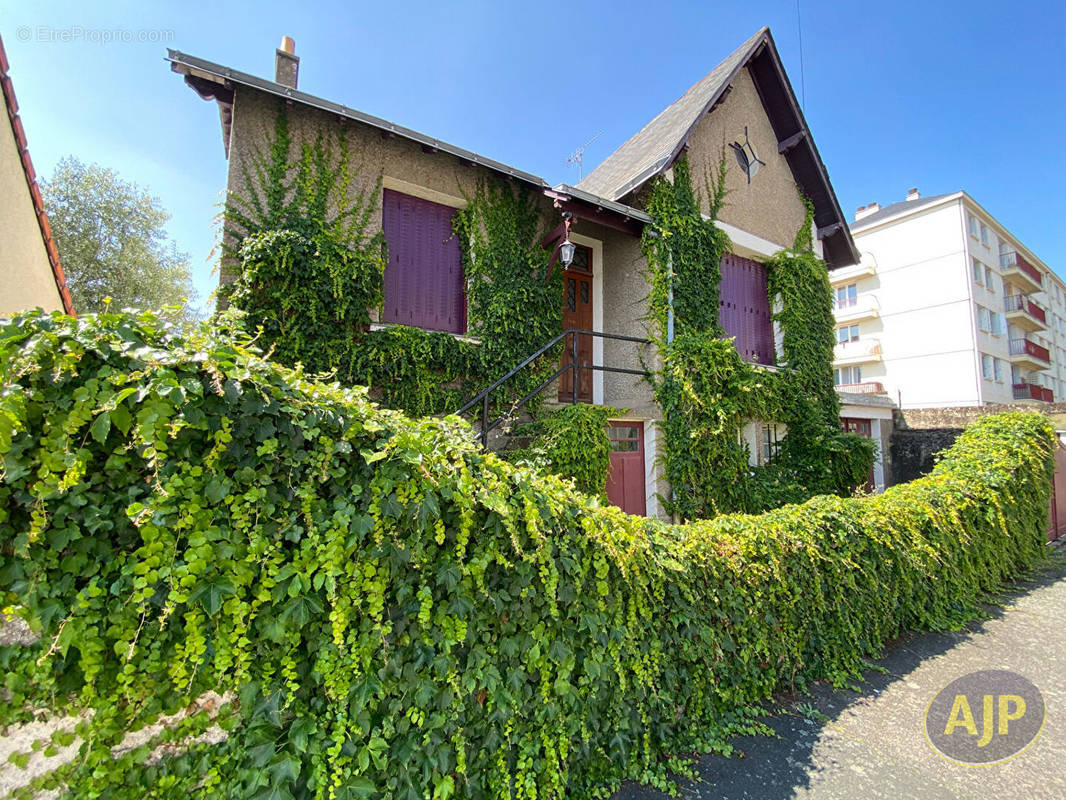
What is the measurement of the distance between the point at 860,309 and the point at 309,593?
33118 mm

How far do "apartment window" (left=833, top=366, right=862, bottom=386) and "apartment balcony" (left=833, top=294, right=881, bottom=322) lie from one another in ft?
9.73

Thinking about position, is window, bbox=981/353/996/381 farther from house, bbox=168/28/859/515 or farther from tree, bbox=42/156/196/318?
tree, bbox=42/156/196/318

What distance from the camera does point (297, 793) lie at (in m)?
1.98

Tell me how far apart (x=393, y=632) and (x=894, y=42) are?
1231 centimetres

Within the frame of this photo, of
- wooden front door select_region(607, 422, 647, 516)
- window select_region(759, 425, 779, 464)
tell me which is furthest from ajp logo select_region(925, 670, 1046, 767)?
window select_region(759, 425, 779, 464)

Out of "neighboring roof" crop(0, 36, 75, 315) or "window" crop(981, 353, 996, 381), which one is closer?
"neighboring roof" crop(0, 36, 75, 315)

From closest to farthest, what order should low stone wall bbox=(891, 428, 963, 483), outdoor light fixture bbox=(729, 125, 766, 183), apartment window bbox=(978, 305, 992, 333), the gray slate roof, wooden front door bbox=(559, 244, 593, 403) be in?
1. the gray slate roof
2. wooden front door bbox=(559, 244, 593, 403)
3. outdoor light fixture bbox=(729, 125, 766, 183)
4. low stone wall bbox=(891, 428, 963, 483)
5. apartment window bbox=(978, 305, 992, 333)

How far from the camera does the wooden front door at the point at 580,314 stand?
27.0 feet

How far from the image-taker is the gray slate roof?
317 inches

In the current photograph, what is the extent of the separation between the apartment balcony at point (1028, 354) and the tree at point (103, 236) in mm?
40969

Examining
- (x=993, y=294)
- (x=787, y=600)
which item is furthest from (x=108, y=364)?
(x=993, y=294)

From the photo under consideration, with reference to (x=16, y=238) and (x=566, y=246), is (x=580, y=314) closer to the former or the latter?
(x=566, y=246)

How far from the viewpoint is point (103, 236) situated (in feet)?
52.8

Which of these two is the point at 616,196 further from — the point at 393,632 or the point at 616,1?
the point at 393,632
